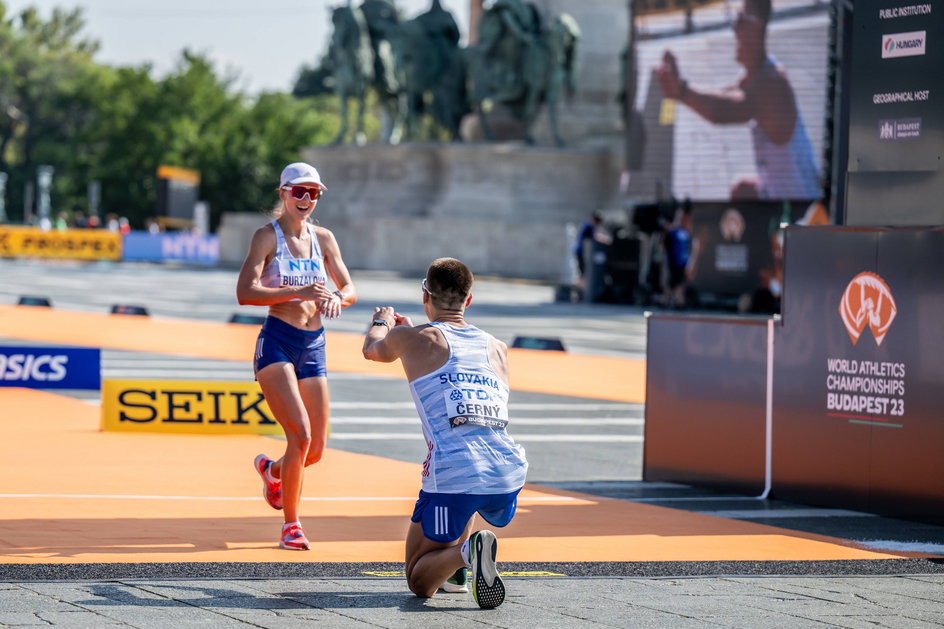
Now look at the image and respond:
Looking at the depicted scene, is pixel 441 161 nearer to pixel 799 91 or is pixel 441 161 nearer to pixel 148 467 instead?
pixel 799 91

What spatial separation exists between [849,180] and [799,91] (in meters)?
24.3

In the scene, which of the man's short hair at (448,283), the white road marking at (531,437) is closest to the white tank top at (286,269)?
the man's short hair at (448,283)

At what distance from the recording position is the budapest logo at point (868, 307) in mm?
9898

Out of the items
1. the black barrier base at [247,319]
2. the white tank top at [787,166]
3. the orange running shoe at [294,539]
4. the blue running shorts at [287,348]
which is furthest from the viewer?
the white tank top at [787,166]

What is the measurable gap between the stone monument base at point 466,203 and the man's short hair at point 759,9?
1778 centimetres

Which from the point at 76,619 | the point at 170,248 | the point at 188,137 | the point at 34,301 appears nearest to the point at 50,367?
the point at 76,619

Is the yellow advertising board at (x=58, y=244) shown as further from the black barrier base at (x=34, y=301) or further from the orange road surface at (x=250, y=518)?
the orange road surface at (x=250, y=518)

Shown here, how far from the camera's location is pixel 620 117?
58.3 m

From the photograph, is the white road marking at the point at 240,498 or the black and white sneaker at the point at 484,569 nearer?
the black and white sneaker at the point at 484,569

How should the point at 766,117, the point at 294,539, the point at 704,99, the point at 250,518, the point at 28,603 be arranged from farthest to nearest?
the point at 704,99 → the point at 766,117 → the point at 250,518 → the point at 294,539 → the point at 28,603

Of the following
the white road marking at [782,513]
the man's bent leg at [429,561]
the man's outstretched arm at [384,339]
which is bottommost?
the white road marking at [782,513]

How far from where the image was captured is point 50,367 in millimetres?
15852

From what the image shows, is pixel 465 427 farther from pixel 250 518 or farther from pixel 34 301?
pixel 34 301

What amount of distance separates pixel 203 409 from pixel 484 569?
6985 mm
